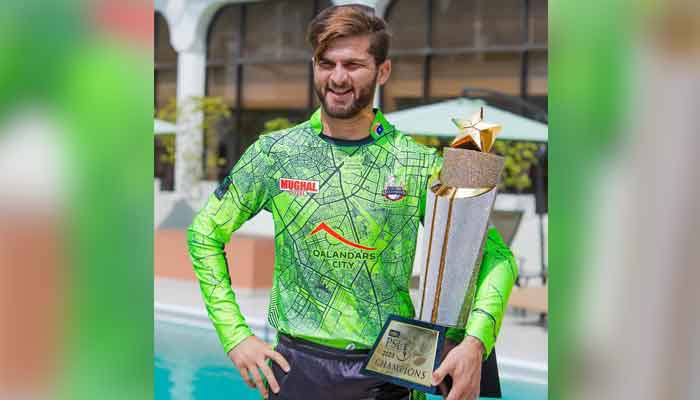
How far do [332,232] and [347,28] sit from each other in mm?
524

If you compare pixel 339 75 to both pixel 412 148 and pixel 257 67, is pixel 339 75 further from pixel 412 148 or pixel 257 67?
pixel 257 67

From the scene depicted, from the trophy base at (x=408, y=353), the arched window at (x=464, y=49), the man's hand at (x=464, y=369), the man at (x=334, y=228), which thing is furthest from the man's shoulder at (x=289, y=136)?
the arched window at (x=464, y=49)

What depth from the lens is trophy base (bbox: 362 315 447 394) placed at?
186 centimetres

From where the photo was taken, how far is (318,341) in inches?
86.0

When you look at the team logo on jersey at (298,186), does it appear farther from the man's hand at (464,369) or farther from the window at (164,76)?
the window at (164,76)

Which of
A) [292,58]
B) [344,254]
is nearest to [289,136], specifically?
[344,254]

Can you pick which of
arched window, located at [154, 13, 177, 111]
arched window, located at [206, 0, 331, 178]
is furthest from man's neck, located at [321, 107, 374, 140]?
arched window, located at [154, 13, 177, 111]

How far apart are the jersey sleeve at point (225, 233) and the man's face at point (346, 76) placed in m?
0.26

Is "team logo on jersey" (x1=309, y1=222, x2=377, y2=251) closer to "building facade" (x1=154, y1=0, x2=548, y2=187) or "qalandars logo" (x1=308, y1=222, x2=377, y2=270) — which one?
"qalandars logo" (x1=308, y1=222, x2=377, y2=270)

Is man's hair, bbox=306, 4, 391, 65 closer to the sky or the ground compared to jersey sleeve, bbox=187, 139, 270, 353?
closer to the sky

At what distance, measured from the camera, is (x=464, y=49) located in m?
13.6

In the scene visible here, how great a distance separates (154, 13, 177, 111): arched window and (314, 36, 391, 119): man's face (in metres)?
15.0

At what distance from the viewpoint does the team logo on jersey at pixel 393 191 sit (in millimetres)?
2131
